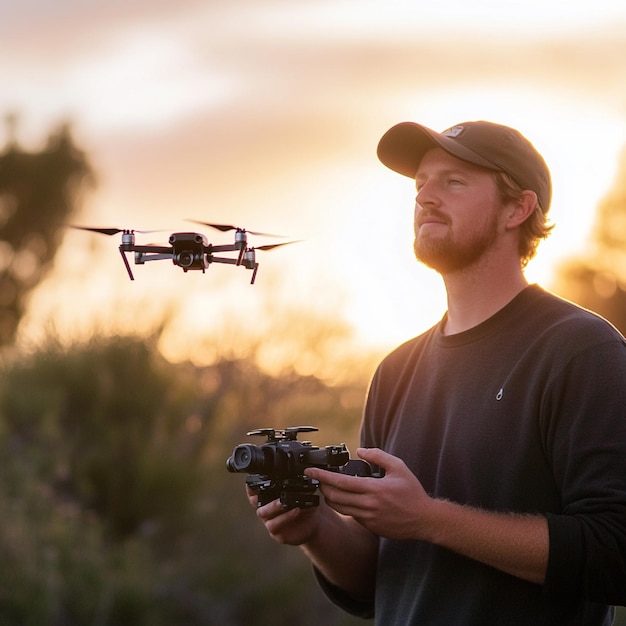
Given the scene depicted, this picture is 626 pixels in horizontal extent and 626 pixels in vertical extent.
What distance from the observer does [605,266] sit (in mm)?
26672

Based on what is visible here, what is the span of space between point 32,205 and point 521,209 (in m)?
21.8

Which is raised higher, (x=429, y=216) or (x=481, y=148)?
(x=481, y=148)

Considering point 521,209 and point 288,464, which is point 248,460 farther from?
point 521,209

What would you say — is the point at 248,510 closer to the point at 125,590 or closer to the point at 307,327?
the point at 125,590

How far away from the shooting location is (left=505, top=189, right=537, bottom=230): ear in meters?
3.16

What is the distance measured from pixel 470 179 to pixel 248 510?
10336mm

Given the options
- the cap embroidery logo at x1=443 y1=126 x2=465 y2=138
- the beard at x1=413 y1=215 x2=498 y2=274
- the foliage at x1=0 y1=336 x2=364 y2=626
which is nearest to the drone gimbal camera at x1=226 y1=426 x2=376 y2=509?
the beard at x1=413 y1=215 x2=498 y2=274

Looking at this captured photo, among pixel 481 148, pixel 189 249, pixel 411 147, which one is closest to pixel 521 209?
pixel 481 148

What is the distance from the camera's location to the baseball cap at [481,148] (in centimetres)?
312

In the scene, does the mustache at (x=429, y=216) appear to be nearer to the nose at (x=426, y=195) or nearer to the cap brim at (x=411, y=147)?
the nose at (x=426, y=195)

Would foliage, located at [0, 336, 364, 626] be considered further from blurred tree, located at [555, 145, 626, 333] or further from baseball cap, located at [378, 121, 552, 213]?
blurred tree, located at [555, 145, 626, 333]

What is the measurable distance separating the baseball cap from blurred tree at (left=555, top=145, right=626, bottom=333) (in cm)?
2311

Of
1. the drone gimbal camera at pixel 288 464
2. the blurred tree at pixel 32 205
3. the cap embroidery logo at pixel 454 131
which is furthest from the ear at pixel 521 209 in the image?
the blurred tree at pixel 32 205

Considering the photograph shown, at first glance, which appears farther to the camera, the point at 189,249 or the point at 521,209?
the point at 521,209
